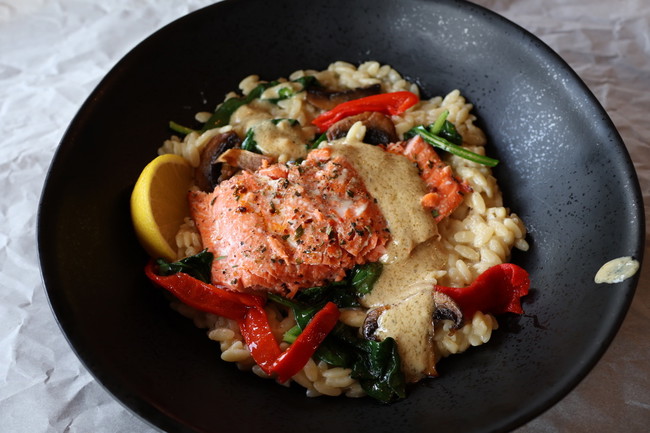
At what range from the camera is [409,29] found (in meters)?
4.34

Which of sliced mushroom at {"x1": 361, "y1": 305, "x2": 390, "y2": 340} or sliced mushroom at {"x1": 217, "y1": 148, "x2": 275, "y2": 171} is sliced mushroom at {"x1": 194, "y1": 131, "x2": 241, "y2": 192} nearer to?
sliced mushroom at {"x1": 217, "y1": 148, "x2": 275, "y2": 171}

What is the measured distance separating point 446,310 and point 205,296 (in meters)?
1.28

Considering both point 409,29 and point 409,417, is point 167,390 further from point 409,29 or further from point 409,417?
point 409,29

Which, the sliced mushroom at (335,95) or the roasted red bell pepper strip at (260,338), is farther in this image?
the sliced mushroom at (335,95)

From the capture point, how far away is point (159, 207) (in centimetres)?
354

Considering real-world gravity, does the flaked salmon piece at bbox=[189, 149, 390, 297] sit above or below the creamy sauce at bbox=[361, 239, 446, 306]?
above

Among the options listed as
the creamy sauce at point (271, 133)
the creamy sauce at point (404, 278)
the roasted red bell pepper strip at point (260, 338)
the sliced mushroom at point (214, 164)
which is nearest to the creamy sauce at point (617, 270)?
the creamy sauce at point (404, 278)

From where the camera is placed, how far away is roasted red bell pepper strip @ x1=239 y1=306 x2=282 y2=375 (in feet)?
10.6

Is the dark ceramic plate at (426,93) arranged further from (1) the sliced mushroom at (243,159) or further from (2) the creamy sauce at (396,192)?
(2) the creamy sauce at (396,192)

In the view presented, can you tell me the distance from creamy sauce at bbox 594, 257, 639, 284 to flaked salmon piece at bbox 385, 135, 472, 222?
0.93 meters

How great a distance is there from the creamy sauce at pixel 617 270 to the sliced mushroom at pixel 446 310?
70cm

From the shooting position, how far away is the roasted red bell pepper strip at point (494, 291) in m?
3.32

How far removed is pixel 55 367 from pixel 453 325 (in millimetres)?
2349

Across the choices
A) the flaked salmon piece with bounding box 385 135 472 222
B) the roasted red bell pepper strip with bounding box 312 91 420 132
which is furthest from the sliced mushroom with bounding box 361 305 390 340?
the roasted red bell pepper strip with bounding box 312 91 420 132
